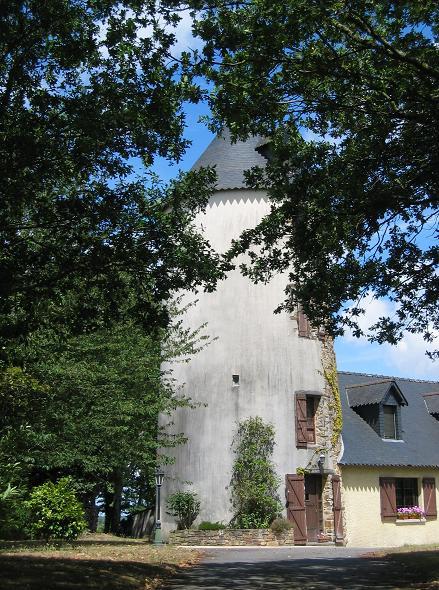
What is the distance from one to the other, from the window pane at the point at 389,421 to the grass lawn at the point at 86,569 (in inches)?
569

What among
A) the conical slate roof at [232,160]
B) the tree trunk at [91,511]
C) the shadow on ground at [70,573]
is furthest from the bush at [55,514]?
the conical slate roof at [232,160]

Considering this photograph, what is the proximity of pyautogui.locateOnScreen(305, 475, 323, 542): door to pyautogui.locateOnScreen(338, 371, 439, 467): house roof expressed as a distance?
120cm

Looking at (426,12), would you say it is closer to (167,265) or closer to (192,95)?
(192,95)

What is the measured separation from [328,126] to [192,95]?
2.45 m

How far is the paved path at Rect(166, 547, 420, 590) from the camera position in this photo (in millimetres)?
9516

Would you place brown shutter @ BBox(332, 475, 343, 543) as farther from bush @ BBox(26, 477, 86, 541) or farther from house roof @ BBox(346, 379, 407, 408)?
bush @ BBox(26, 477, 86, 541)

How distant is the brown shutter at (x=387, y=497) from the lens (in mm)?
24188

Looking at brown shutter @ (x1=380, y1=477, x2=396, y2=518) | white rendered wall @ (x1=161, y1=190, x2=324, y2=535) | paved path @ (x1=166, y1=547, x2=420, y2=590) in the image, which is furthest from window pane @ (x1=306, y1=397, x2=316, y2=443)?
paved path @ (x1=166, y1=547, x2=420, y2=590)

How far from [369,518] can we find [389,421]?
4482mm

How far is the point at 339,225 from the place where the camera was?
9984 millimetres

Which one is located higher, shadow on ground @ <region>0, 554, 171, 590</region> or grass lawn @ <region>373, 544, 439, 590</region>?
shadow on ground @ <region>0, 554, 171, 590</region>

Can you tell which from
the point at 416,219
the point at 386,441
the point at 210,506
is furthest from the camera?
the point at 386,441

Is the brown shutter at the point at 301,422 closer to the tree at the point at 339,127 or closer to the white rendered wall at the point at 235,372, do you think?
the white rendered wall at the point at 235,372

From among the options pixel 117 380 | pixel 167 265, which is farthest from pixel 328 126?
pixel 117 380
